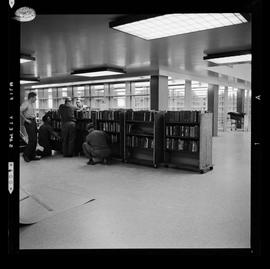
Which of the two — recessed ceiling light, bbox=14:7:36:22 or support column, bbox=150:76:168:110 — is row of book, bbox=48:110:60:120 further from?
recessed ceiling light, bbox=14:7:36:22

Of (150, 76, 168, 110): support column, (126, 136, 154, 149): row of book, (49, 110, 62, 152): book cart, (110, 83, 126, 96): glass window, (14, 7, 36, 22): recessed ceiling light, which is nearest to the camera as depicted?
(14, 7, 36, 22): recessed ceiling light

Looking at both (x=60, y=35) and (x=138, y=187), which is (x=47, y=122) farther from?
(x=138, y=187)

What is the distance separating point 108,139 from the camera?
7.27 meters

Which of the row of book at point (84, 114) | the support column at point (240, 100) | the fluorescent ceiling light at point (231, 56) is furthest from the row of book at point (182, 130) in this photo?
the support column at point (240, 100)

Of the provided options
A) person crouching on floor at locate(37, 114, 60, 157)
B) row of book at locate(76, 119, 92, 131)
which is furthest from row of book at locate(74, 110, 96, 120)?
person crouching on floor at locate(37, 114, 60, 157)

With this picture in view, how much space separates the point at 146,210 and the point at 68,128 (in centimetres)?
483

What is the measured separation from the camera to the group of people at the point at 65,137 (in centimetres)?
688

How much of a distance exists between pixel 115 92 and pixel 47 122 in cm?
634

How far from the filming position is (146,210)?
375 centimetres

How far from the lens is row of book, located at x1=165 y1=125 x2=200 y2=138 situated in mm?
6160

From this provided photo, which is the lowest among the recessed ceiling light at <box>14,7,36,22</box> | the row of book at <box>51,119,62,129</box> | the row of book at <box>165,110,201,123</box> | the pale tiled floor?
the pale tiled floor

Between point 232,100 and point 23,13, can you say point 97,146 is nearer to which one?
point 23,13

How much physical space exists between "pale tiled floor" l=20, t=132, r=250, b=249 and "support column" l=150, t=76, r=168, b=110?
419 centimetres
